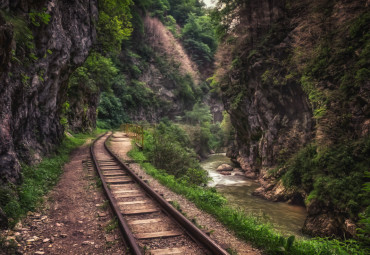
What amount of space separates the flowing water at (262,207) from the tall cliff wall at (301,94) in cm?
78

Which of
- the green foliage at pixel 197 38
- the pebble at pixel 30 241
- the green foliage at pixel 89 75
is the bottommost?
the pebble at pixel 30 241

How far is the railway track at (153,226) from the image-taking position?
13.2ft

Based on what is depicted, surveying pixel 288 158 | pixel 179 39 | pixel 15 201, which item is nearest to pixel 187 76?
pixel 179 39

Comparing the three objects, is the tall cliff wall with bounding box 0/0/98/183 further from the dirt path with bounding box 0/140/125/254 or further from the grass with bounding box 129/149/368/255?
the grass with bounding box 129/149/368/255

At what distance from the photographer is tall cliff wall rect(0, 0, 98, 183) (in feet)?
19.2

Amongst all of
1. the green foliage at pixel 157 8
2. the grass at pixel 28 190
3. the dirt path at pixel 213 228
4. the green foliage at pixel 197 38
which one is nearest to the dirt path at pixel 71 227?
the grass at pixel 28 190

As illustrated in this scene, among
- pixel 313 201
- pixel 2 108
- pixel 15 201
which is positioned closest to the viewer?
pixel 15 201

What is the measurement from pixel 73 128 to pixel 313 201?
19778 millimetres

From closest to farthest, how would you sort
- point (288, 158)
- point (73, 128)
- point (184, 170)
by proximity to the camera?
point (184, 170) < point (288, 158) < point (73, 128)

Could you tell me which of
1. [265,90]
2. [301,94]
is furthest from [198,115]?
[301,94]

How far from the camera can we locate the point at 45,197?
655cm

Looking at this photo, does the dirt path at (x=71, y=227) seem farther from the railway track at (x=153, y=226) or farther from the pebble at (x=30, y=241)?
the railway track at (x=153, y=226)

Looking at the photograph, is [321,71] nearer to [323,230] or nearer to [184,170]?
[323,230]

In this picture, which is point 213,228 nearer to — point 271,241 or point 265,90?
point 271,241
